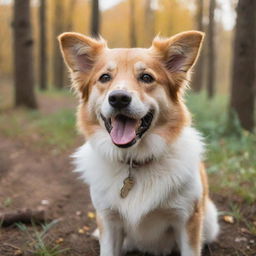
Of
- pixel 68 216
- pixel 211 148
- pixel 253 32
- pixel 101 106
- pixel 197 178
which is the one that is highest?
pixel 253 32

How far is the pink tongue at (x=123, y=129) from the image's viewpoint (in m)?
2.71

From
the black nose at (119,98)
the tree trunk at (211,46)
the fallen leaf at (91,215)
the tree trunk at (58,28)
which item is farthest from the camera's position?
the tree trunk at (58,28)

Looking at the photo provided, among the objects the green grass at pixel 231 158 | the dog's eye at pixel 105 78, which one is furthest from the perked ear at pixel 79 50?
the green grass at pixel 231 158

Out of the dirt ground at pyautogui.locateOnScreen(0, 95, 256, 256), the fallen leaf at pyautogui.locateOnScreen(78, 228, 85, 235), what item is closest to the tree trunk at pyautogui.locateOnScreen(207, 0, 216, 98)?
the dirt ground at pyautogui.locateOnScreen(0, 95, 256, 256)

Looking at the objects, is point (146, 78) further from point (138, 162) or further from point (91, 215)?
point (91, 215)

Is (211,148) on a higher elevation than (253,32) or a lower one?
lower

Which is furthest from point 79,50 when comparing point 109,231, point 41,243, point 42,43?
point 42,43

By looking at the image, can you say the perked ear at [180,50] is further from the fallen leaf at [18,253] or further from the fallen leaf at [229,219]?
the fallen leaf at [18,253]

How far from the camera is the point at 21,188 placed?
461 cm

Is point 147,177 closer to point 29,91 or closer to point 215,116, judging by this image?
point 215,116

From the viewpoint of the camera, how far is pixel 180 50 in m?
3.00

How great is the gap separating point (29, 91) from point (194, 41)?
24.9 feet

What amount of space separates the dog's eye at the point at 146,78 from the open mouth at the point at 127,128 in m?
0.27

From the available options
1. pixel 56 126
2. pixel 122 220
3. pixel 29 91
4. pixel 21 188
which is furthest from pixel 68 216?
pixel 29 91
